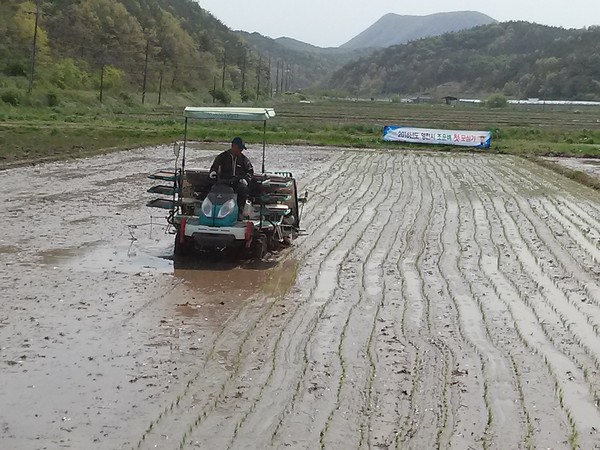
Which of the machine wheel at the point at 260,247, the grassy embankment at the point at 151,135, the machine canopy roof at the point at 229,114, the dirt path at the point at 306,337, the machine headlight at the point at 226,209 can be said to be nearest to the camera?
the dirt path at the point at 306,337

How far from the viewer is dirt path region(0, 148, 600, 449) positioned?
4.96 metres

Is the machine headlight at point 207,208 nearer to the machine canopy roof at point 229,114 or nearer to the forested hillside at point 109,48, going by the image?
the machine canopy roof at point 229,114

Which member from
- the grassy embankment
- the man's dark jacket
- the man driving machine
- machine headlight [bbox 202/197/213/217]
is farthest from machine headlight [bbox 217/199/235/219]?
the grassy embankment

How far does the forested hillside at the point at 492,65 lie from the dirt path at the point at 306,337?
106 meters

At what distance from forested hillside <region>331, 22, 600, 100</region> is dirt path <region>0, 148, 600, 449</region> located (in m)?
106

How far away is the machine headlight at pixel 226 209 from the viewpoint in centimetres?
981

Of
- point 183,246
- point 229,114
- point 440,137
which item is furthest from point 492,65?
point 183,246

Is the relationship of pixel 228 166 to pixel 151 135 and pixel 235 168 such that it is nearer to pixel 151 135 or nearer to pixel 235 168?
pixel 235 168

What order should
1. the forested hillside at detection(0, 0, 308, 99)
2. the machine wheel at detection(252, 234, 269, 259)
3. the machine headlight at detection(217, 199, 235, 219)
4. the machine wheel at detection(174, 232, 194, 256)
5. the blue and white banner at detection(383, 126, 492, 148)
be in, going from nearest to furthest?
the machine headlight at detection(217, 199, 235, 219)
the machine wheel at detection(174, 232, 194, 256)
the machine wheel at detection(252, 234, 269, 259)
the blue and white banner at detection(383, 126, 492, 148)
the forested hillside at detection(0, 0, 308, 99)

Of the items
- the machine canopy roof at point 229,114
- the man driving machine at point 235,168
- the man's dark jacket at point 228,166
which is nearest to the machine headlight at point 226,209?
the man driving machine at point 235,168

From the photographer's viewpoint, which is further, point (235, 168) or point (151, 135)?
point (151, 135)

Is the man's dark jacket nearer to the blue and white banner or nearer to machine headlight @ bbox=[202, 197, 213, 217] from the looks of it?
machine headlight @ bbox=[202, 197, 213, 217]

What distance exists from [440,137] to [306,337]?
99.6 feet

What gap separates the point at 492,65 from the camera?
478 feet
